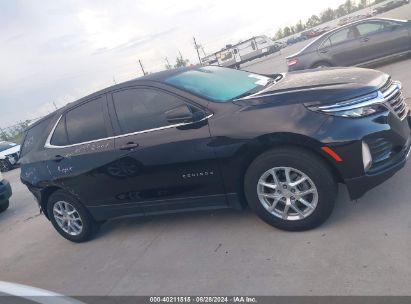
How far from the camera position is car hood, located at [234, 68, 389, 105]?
3650mm

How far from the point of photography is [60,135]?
5355 millimetres

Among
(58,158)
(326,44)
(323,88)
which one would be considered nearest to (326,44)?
(326,44)

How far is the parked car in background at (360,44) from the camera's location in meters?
10.6

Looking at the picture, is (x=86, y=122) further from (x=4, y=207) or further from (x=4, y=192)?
(x=4, y=207)

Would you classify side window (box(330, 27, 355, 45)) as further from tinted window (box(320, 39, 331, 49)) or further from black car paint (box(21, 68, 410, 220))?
black car paint (box(21, 68, 410, 220))

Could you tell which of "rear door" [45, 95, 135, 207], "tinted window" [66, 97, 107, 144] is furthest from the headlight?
"tinted window" [66, 97, 107, 144]

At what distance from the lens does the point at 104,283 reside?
164 inches

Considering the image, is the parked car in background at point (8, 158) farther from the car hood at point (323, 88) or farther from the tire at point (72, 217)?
the car hood at point (323, 88)

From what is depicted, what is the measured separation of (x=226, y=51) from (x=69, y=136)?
3488cm

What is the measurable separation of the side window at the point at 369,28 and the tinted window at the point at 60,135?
888cm

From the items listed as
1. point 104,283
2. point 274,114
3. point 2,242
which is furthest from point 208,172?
point 2,242

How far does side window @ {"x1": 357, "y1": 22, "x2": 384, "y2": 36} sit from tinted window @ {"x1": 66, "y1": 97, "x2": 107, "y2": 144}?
8.74m

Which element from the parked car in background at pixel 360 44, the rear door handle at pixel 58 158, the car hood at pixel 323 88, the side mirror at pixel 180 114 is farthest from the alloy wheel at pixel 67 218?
the parked car in background at pixel 360 44

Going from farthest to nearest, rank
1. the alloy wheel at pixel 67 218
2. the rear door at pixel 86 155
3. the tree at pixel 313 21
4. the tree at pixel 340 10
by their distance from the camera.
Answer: the tree at pixel 313 21 < the tree at pixel 340 10 < the alloy wheel at pixel 67 218 < the rear door at pixel 86 155
